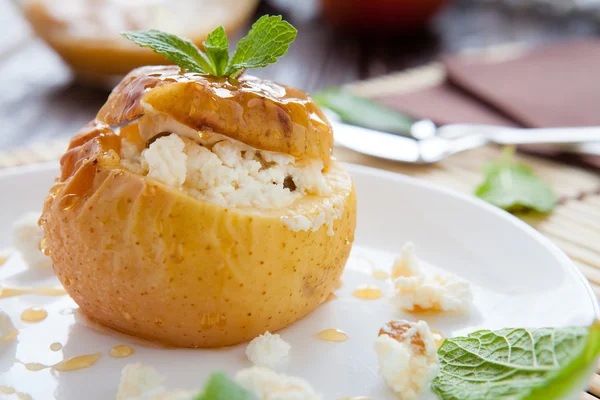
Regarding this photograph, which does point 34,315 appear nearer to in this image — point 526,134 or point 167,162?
point 167,162

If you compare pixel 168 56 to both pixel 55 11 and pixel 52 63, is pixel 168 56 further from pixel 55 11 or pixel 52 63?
pixel 52 63

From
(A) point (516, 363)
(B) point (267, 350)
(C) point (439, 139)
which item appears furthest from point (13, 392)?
(C) point (439, 139)

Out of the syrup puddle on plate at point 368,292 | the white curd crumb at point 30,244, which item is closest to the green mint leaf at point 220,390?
the syrup puddle on plate at point 368,292

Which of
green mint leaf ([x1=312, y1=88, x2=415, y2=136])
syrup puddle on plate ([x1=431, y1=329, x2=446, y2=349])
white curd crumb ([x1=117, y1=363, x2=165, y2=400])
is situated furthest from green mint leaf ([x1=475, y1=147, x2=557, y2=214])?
white curd crumb ([x1=117, y1=363, x2=165, y2=400])

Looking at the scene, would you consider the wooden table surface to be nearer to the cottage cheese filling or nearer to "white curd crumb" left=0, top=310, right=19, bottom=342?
"white curd crumb" left=0, top=310, right=19, bottom=342

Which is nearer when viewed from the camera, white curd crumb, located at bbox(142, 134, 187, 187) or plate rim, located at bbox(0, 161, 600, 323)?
white curd crumb, located at bbox(142, 134, 187, 187)

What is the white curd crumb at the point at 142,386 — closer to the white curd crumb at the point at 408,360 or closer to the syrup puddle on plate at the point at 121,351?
the syrup puddle on plate at the point at 121,351
